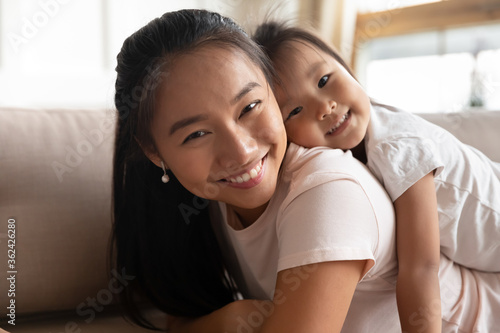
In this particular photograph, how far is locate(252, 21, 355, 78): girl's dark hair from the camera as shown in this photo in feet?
3.58

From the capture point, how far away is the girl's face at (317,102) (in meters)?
1.07

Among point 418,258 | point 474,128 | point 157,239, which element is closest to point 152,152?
point 157,239

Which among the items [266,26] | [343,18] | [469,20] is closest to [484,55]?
[469,20]

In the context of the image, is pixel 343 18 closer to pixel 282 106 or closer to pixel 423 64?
pixel 423 64

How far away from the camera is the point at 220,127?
0.88 m

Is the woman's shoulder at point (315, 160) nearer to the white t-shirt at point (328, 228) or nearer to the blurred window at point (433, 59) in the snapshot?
the white t-shirt at point (328, 228)

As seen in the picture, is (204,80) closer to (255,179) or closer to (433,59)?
Answer: (255,179)

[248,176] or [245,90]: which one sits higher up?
[245,90]

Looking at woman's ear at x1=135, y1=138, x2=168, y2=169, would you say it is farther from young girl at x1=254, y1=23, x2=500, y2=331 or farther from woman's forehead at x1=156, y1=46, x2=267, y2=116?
young girl at x1=254, y1=23, x2=500, y2=331

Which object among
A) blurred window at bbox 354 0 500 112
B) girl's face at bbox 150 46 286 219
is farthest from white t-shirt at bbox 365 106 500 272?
blurred window at bbox 354 0 500 112

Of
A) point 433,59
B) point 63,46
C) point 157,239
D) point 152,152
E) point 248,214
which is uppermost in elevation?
point 152,152

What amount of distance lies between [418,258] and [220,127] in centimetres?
41

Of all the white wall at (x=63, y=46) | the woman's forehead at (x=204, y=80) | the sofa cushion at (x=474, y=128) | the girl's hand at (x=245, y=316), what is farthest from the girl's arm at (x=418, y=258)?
the white wall at (x=63, y=46)

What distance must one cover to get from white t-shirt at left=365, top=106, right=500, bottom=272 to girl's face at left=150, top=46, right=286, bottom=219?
219 millimetres
